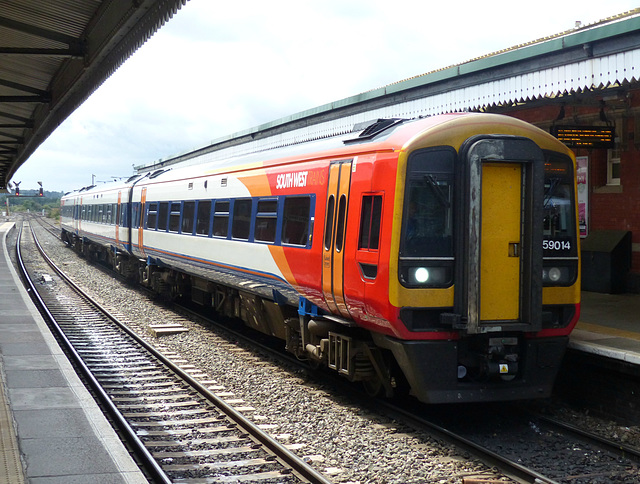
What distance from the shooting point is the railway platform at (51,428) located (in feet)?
17.6

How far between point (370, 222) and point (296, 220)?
192 centimetres

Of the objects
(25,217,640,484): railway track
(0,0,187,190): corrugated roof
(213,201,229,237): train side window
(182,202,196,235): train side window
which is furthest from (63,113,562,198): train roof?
(182,202,196,235): train side window

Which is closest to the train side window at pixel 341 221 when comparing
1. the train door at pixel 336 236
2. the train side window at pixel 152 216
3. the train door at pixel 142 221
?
the train door at pixel 336 236

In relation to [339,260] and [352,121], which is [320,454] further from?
[352,121]

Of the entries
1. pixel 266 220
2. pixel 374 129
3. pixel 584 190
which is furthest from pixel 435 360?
pixel 584 190

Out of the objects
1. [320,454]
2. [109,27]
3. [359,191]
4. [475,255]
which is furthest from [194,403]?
[109,27]

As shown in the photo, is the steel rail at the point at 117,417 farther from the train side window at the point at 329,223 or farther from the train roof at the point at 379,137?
the train roof at the point at 379,137

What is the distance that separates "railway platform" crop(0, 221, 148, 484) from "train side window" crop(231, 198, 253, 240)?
10.0 ft

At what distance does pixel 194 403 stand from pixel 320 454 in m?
2.40

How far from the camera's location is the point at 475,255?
691cm

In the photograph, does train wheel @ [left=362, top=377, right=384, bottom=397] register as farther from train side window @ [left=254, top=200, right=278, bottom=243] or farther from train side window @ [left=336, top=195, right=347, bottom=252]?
train side window @ [left=254, top=200, right=278, bottom=243]

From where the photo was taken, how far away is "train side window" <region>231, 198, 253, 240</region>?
10.7m

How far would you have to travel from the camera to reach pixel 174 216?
49.4ft

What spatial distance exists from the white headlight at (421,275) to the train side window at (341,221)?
1142 mm
